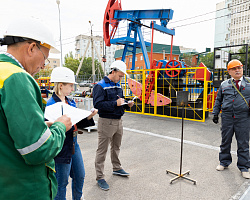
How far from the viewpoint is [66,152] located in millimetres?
2055

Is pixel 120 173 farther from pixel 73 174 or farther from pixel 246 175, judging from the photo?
pixel 246 175

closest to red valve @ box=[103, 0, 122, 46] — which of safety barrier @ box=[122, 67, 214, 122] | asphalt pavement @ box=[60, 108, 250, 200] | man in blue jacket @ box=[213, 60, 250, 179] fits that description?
safety barrier @ box=[122, 67, 214, 122]

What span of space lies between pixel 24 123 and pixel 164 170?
3.32m

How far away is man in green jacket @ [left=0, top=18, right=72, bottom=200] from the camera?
35.6 inches

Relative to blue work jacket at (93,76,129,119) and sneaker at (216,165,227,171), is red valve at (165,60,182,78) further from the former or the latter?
blue work jacket at (93,76,129,119)

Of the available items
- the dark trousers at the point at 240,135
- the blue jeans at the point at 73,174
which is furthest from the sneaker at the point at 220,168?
the blue jeans at the point at 73,174

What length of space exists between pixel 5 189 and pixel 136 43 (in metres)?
13.4

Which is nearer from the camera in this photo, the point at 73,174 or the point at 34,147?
the point at 34,147

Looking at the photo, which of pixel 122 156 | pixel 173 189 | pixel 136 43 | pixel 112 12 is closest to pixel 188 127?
pixel 122 156

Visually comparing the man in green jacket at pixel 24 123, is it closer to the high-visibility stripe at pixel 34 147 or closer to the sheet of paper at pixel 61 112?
the high-visibility stripe at pixel 34 147

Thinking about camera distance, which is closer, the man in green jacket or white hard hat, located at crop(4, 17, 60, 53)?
the man in green jacket

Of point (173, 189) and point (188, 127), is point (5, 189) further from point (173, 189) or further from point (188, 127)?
point (188, 127)

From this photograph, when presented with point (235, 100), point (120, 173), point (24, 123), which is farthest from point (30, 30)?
point (235, 100)

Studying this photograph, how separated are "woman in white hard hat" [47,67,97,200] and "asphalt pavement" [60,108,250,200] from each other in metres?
0.71
